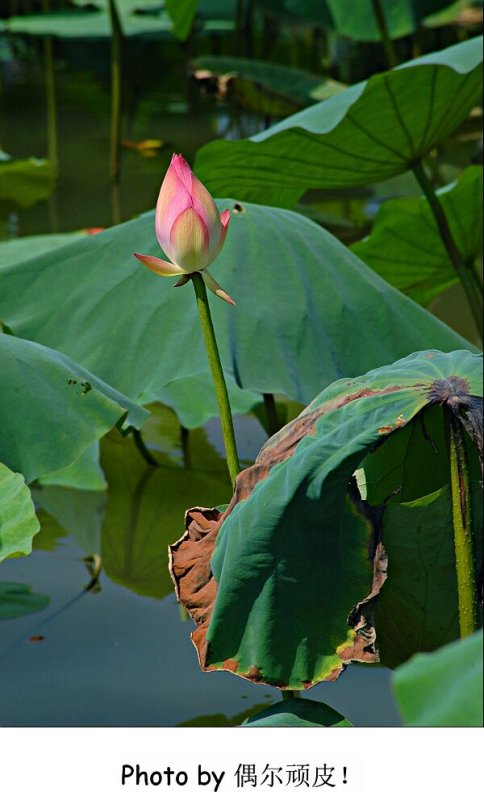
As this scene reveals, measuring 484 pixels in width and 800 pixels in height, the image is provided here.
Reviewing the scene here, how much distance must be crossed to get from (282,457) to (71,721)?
1.53ft

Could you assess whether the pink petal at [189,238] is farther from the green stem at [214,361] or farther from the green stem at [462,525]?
the green stem at [462,525]

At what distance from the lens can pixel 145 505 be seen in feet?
5.57

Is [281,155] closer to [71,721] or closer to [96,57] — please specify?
[71,721]

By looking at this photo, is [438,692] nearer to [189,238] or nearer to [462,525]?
[462,525]

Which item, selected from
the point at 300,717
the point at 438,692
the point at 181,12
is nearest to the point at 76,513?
the point at 300,717

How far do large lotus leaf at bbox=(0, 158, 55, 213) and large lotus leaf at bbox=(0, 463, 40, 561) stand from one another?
2.26 m

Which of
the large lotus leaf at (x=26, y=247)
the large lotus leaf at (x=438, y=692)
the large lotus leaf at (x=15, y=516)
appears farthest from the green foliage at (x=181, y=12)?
the large lotus leaf at (x=438, y=692)

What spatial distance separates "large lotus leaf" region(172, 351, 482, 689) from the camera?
0.85 metres

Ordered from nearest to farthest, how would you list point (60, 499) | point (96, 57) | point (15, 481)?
point (15, 481), point (60, 499), point (96, 57)

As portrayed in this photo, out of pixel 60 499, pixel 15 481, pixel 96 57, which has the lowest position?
pixel 96 57

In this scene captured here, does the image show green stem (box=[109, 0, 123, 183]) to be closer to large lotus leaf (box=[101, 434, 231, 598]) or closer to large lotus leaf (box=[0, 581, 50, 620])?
large lotus leaf (box=[101, 434, 231, 598])

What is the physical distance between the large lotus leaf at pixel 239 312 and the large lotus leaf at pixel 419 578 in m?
0.36
